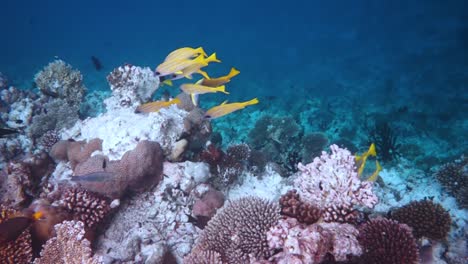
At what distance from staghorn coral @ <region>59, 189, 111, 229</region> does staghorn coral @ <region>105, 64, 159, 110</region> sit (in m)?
2.90

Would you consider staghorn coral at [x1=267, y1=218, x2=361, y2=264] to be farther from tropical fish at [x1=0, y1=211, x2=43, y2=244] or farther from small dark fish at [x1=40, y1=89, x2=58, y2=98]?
small dark fish at [x1=40, y1=89, x2=58, y2=98]

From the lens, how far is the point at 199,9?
393ft

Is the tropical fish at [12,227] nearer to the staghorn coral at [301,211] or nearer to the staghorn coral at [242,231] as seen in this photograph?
the staghorn coral at [242,231]

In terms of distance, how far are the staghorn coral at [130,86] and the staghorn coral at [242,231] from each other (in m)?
4.34

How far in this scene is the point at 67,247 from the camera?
14.0ft

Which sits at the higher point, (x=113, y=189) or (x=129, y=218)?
(x=113, y=189)

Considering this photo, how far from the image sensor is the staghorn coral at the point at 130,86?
7.46 metres

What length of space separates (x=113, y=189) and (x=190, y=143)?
211 cm

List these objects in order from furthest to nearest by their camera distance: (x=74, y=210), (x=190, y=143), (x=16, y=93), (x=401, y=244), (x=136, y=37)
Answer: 1. (x=136, y=37)
2. (x=16, y=93)
3. (x=190, y=143)
4. (x=74, y=210)
5. (x=401, y=244)

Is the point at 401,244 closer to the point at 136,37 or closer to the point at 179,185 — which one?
the point at 179,185

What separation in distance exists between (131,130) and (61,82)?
566 cm

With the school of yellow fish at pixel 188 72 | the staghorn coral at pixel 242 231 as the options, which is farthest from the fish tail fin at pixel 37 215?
the staghorn coral at pixel 242 231

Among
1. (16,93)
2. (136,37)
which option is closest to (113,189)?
(16,93)

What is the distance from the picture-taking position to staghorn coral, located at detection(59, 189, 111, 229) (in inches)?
194
